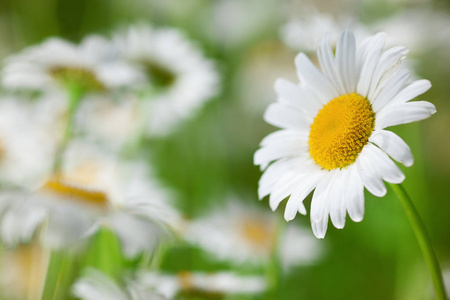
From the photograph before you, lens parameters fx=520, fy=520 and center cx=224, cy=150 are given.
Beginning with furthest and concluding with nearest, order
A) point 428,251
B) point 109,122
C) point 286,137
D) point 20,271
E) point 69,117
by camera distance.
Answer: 1. point 109,122
2. point 20,271
3. point 69,117
4. point 286,137
5. point 428,251

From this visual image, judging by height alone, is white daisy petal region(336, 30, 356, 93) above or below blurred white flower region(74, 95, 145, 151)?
below

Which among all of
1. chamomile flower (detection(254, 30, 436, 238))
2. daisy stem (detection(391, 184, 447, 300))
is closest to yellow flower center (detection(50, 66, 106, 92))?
chamomile flower (detection(254, 30, 436, 238))

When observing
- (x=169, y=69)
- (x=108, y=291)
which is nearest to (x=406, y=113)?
(x=108, y=291)

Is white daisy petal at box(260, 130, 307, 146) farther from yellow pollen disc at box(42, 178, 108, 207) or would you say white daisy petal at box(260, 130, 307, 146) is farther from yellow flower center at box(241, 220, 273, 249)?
yellow flower center at box(241, 220, 273, 249)

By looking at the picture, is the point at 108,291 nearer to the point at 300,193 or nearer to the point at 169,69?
the point at 300,193

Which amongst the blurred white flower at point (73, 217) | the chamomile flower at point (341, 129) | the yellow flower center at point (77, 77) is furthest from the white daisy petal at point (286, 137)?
the yellow flower center at point (77, 77)

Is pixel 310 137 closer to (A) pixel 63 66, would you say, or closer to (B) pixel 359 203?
(B) pixel 359 203

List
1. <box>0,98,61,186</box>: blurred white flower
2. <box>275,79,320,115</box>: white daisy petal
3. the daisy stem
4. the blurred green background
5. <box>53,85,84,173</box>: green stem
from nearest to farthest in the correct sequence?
the daisy stem < <box>275,79,320,115</box>: white daisy petal < <box>53,85,84,173</box>: green stem < <box>0,98,61,186</box>: blurred white flower < the blurred green background
